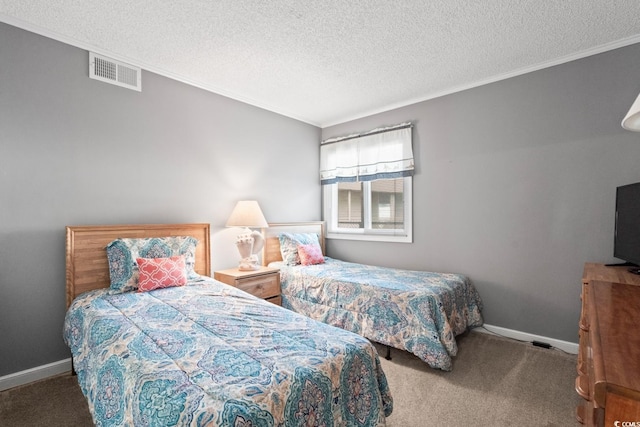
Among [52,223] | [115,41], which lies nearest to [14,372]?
[52,223]

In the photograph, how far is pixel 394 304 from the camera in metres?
2.54

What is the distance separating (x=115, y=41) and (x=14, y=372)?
102 inches

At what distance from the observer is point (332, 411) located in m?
1.27

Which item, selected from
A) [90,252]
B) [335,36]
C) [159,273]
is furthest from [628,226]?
[90,252]

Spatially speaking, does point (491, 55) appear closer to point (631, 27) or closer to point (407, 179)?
point (631, 27)

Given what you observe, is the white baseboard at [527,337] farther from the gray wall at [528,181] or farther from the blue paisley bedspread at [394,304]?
the blue paisley bedspread at [394,304]

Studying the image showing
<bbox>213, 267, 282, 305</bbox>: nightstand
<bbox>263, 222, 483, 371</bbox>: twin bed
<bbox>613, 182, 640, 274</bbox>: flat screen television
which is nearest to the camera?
<bbox>613, 182, 640, 274</bbox>: flat screen television

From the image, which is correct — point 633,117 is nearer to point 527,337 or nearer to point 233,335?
point 233,335

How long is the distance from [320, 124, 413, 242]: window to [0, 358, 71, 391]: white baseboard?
312 cm

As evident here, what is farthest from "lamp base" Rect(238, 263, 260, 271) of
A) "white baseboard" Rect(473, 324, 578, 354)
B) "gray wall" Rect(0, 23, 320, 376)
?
"white baseboard" Rect(473, 324, 578, 354)

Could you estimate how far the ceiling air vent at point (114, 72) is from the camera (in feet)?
8.11

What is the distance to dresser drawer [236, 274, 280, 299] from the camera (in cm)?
293

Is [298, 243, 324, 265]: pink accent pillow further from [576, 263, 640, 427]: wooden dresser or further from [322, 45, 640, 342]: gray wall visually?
[576, 263, 640, 427]: wooden dresser

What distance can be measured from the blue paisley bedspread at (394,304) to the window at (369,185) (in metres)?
0.76
